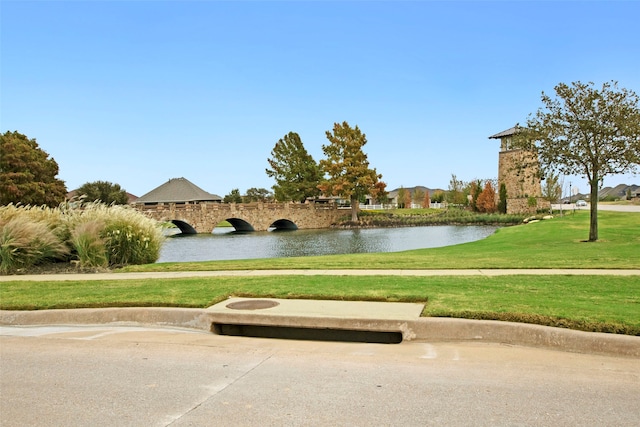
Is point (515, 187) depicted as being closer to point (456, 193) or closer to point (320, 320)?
point (456, 193)

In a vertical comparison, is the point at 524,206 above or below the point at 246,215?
above

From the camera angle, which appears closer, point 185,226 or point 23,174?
point 23,174

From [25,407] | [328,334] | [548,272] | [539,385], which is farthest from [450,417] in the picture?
[548,272]

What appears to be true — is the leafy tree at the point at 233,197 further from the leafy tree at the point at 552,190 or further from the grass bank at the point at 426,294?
the grass bank at the point at 426,294

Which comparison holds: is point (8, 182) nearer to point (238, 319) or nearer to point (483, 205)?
point (238, 319)

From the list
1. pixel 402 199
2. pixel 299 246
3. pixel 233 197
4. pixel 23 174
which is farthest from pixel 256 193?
pixel 299 246

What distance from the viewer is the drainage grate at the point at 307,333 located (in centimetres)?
684

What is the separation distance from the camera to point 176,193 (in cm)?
8319

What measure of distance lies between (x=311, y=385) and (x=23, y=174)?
53378 mm

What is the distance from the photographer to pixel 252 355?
5.97 m

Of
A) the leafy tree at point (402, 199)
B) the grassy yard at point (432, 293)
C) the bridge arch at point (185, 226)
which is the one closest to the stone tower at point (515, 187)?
the bridge arch at point (185, 226)

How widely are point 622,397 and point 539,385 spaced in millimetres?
653

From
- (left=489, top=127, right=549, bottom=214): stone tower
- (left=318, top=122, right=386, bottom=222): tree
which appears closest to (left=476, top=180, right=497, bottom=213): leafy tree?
(left=489, top=127, right=549, bottom=214): stone tower

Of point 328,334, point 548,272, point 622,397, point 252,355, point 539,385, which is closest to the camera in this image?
point 622,397
